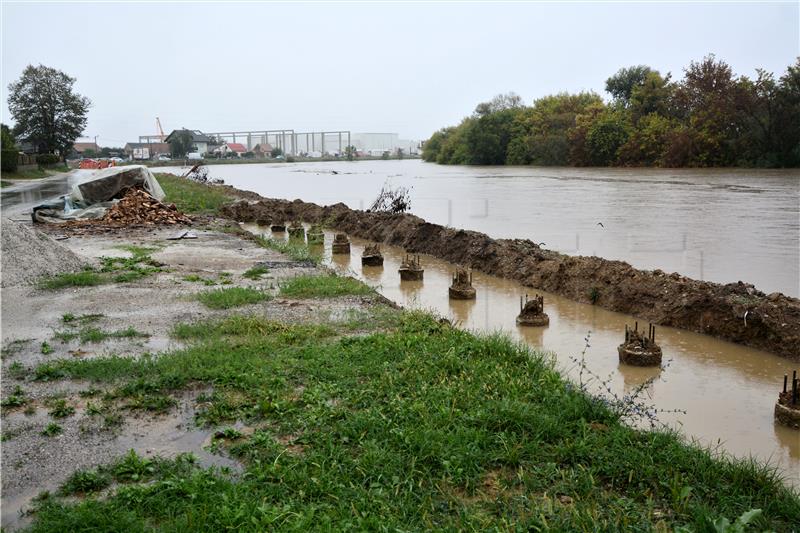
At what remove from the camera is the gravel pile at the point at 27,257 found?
31.3 ft

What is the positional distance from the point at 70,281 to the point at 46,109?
60.2 meters

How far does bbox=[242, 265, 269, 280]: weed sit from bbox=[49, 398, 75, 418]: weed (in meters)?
5.23

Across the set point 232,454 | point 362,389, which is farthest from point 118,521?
point 362,389

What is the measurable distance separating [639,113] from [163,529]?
59.5 m

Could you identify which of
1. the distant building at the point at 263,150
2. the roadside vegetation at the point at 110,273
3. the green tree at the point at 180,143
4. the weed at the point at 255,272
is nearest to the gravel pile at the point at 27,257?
the roadside vegetation at the point at 110,273

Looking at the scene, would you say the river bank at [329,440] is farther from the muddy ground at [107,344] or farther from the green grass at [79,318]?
the green grass at [79,318]

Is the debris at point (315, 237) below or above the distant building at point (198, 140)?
below

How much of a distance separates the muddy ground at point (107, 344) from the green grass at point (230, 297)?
0.53 ft

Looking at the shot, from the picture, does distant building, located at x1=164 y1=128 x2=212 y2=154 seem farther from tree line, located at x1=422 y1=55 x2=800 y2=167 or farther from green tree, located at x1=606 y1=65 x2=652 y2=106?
green tree, located at x1=606 y1=65 x2=652 y2=106

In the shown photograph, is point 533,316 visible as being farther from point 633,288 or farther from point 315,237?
point 315,237

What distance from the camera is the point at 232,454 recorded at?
4.11 meters

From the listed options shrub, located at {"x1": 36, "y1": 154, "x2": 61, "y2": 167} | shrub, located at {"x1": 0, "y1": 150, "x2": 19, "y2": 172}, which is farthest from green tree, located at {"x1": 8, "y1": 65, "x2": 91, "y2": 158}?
shrub, located at {"x1": 0, "y1": 150, "x2": 19, "y2": 172}

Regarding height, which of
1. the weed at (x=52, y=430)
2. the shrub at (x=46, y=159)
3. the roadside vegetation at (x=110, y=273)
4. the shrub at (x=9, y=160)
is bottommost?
the weed at (x=52, y=430)

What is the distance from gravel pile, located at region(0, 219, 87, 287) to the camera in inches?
375
